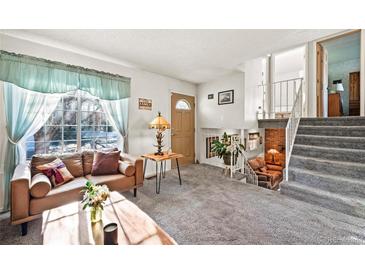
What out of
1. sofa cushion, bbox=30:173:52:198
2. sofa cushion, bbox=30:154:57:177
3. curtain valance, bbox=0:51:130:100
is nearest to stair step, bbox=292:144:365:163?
curtain valance, bbox=0:51:130:100

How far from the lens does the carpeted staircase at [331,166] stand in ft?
7.38

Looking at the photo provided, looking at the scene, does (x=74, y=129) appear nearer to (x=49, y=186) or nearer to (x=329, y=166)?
(x=49, y=186)

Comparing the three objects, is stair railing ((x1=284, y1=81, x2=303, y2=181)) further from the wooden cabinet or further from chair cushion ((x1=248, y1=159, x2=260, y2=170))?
the wooden cabinet

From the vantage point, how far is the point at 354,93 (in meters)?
4.87

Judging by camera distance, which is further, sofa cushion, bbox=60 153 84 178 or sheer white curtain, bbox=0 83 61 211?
sofa cushion, bbox=60 153 84 178

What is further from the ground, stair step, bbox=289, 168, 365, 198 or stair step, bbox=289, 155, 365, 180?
stair step, bbox=289, 155, 365, 180

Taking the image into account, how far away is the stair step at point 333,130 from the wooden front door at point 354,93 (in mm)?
2763

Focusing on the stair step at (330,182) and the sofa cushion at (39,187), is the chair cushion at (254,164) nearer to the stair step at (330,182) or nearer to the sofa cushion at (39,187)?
the stair step at (330,182)

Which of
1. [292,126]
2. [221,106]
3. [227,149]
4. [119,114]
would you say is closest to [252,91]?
[221,106]

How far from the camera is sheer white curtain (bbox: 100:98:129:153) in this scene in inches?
124

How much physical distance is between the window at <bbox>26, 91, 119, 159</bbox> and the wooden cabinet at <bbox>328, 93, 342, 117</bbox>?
560 centimetres

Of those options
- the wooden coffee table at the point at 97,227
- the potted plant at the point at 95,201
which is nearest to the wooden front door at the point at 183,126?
the wooden coffee table at the point at 97,227

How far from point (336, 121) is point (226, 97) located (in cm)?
227
